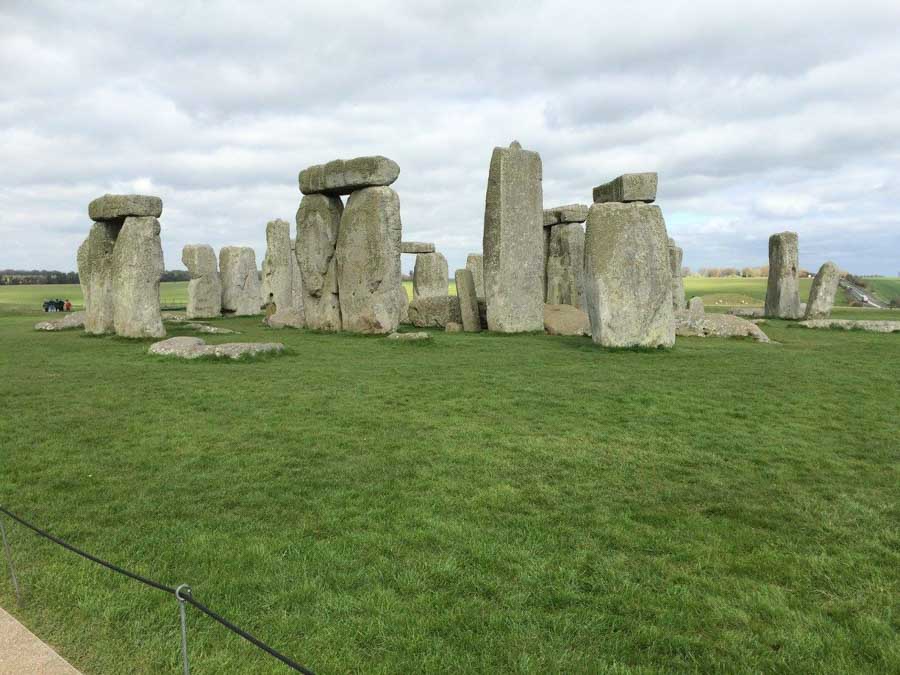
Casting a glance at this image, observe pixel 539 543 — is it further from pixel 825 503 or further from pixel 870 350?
pixel 870 350

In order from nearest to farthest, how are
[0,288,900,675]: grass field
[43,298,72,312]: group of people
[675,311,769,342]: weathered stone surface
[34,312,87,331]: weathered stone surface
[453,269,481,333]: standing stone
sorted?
[0,288,900,675]: grass field
[675,311,769,342]: weathered stone surface
[453,269,481,333]: standing stone
[34,312,87,331]: weathered stone surface
[43,298,72,312]: group of people

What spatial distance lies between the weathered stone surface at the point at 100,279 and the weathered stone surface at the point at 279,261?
302 inches

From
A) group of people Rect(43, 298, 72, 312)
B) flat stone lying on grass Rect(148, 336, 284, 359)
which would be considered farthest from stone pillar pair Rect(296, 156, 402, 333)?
group of people Rect(43, 298, 72, 312)

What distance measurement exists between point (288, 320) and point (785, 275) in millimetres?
15448

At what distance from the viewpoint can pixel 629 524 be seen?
3.78 metres

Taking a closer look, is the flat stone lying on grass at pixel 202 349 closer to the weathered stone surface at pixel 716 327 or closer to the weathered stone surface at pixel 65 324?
the weathered stone surface at pixel 65 324

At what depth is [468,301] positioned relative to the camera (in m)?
15.0

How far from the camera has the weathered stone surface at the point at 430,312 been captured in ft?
55.6

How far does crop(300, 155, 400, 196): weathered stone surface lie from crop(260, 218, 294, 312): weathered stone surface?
6.52m

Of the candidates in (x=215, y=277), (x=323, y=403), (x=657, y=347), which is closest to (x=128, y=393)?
(x=323, y=403)

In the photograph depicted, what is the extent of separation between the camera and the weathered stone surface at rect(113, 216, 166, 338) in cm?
1294

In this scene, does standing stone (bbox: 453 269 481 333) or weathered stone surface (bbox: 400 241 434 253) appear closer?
standing stone (bbox: 453 269 481 333)

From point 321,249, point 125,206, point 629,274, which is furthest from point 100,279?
point 629,274

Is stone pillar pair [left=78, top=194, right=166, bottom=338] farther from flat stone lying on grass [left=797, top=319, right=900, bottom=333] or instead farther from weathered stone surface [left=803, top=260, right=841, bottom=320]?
weathered stone surface [left=803, top=260, right=841, bottom=320]
